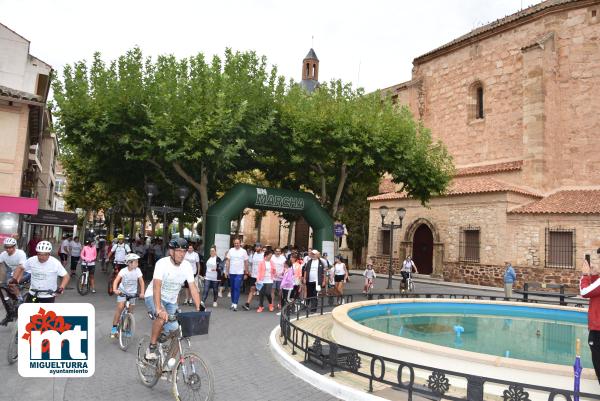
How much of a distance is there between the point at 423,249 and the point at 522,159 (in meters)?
7.88

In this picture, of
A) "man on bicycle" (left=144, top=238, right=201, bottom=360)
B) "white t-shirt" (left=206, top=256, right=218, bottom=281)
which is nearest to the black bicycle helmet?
"man on bicycle" (left=144, top=238, right=201, bottom=360)

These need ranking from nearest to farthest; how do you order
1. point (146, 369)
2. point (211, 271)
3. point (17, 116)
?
point (146, 369) < point (211, 271) < point (17, 116)

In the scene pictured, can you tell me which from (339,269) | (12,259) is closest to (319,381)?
(12,259)

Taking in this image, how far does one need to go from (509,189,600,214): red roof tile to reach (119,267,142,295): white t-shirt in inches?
821

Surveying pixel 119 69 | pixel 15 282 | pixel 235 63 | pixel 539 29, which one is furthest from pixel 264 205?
pixel 539 29

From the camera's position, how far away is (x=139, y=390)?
18.5 ft

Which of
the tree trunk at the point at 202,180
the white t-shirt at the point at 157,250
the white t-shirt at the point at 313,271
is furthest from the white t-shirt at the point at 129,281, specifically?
the white t-shirt at the point at 157,250

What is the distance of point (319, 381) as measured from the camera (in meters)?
6.19

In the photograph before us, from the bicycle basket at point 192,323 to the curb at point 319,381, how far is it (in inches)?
80.4

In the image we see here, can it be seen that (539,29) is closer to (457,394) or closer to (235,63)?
(235,63)

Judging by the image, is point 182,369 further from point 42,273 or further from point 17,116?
point 17,116

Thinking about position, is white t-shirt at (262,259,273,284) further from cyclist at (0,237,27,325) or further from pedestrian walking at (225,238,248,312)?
cyclist at (0,237,27,325)

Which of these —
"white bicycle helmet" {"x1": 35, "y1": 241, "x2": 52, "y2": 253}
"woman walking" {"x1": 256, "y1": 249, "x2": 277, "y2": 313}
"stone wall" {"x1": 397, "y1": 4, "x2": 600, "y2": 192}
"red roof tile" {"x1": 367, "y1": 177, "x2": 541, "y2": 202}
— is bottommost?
"woman walking" {"x1": 256, "y1": 249, "x2": 277, "y2": 313}

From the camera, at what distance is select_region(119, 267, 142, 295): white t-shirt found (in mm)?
7988
